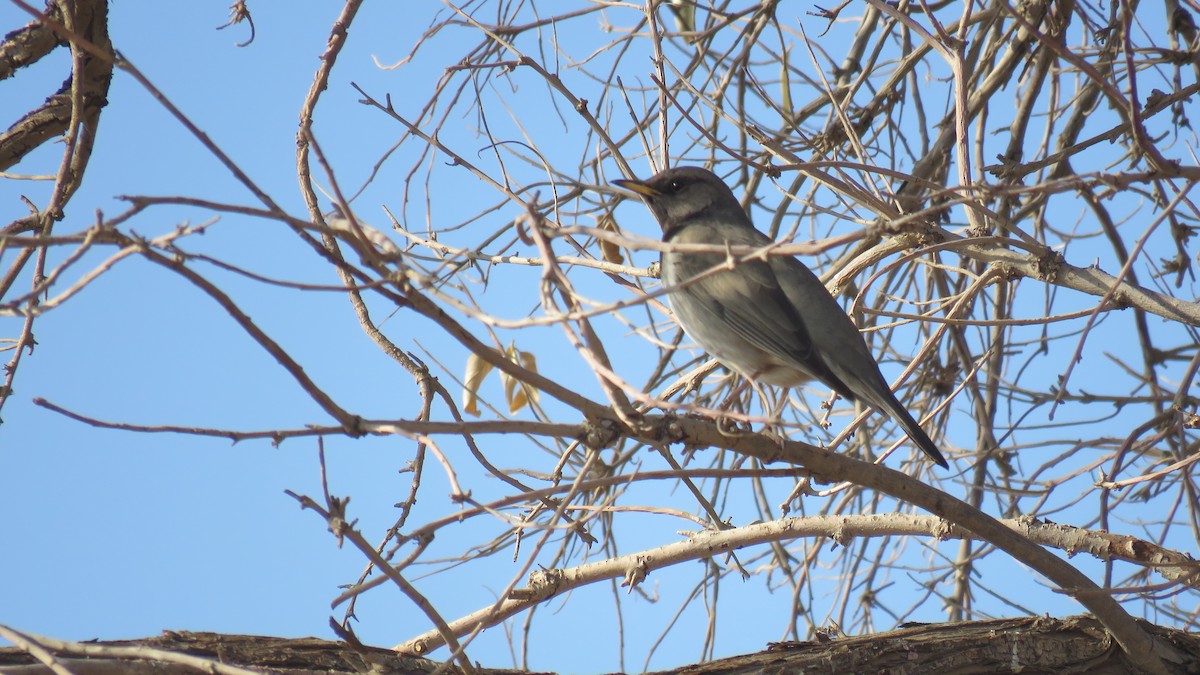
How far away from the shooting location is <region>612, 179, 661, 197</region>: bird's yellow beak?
18.2 feet

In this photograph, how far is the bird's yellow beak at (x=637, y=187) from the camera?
18.2 feet

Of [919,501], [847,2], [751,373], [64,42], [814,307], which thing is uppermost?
[847,2]

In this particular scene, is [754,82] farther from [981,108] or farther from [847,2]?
[981,108]

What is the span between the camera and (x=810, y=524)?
13.2 ft

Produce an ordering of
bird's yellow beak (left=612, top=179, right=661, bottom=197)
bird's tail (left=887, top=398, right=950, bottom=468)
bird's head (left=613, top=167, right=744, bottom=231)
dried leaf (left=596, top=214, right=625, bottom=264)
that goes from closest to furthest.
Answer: bird's tail (left=887, top=398, right=950, bottom=468)
dried leaf (left=596, top=214, right=625, bottom=264)
bird's yellow beak (left=612, top=179, right=661, bottom=197)
bird's head (left=613, top=167, right=744, bottom=231)

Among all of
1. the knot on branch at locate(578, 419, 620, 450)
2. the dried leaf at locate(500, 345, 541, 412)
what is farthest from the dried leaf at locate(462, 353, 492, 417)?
the knot on branch at locate(578, 419, 620, 450)

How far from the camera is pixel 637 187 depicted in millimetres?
5594

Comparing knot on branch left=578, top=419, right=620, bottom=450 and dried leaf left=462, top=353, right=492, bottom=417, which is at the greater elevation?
dried leaf left=462, top=353, right=492, bottom=417

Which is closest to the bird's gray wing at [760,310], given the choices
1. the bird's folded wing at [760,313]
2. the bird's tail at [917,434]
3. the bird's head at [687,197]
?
the bird's folded wing at [760,313]

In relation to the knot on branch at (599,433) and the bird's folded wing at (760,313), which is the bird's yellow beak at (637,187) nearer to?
the bird's folded wing at (760,313)

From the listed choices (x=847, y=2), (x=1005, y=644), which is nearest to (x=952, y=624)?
(x=1005, y=644)

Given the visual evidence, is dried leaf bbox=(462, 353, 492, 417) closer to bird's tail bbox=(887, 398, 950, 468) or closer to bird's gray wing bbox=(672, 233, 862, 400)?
bird's gray wing bbox=(672, 233, 862, 400)

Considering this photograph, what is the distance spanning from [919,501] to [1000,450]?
2.53 metres

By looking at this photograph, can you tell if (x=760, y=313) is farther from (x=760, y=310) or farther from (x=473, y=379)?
(x=473, y=379)
